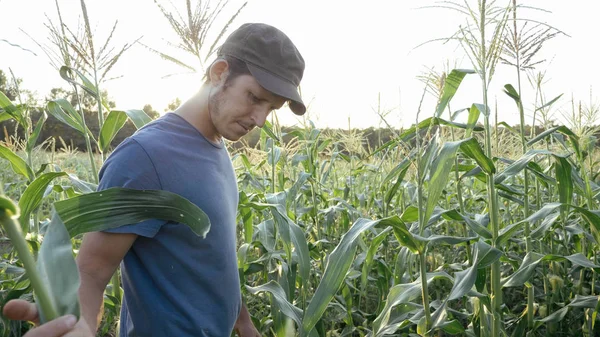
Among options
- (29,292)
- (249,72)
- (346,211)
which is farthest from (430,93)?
(29,292)

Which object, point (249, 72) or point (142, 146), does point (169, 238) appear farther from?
point (249, 72)

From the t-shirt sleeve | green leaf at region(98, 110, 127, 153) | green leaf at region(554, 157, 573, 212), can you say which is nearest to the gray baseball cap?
the t-shirt sleeve

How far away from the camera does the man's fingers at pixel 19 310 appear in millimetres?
865

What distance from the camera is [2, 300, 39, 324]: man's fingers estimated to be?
86 centimetres

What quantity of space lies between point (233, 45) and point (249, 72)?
149 mm

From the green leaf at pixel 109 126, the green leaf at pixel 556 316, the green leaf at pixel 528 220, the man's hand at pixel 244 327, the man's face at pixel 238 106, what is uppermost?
the man's face at pixel 238 106

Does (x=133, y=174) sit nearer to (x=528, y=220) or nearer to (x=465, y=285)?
(x=465, y=285)

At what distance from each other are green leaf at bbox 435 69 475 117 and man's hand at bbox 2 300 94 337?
64.7 inches

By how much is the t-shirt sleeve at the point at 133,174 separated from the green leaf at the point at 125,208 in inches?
15.1

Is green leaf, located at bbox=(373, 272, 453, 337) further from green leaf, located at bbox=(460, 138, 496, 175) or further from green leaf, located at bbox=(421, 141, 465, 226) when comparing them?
green leaf, located at bbox=(460, 138, 496, 175)

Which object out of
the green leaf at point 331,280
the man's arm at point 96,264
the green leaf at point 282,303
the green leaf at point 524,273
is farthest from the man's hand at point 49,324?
the green leaf at point 524,273

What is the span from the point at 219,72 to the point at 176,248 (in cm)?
63

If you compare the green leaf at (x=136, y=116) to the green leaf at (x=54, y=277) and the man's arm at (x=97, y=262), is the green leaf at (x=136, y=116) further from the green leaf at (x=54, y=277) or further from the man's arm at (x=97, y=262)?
the green leaf at (x=54, y=277)

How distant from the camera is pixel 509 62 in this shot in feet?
8.93
